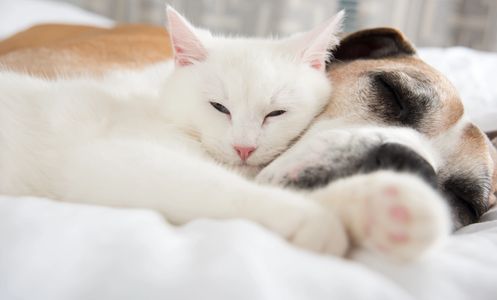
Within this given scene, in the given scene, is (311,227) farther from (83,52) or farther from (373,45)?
(83,52)

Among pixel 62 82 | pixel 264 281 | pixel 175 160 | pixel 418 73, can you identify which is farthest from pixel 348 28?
pixel 264 281

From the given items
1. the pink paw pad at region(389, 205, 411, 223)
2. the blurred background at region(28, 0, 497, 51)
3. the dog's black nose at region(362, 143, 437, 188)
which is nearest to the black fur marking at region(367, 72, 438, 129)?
the dog's black nose at region(362, 143, 437, 188)

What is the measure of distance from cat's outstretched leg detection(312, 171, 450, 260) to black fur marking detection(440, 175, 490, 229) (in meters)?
0.50

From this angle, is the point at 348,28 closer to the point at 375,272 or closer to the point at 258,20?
the point at 258,20

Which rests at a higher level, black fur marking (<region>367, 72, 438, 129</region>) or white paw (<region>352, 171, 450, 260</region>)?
white paw (<region>352, 171, 450, 260</region>)

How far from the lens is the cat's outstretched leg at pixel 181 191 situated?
692 millimetres

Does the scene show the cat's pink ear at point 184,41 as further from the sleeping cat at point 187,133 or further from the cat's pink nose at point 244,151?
the cat's pink nose at point 244,151

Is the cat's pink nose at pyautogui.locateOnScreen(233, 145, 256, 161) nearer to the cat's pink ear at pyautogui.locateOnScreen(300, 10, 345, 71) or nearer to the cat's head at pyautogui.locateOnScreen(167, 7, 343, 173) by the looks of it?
the cat's head at pyautogui.locateOnScreen(167, 7, 343, 173)

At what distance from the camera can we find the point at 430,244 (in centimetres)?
64

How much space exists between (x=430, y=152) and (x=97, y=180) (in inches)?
29.2

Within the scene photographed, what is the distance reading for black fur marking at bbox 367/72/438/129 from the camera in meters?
1.16

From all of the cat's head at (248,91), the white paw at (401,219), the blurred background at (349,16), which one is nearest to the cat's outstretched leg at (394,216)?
the white paw at (401,219)

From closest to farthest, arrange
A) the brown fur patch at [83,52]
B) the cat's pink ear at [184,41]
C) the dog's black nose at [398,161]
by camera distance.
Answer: the dog's black nose at [398,161] < the cat's pink ear at [184,41] < the brown fur patch at [83,52]

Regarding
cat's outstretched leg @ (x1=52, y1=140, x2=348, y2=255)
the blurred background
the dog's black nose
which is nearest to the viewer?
cat's outstretched leg @ (x1=52, y1=140, x2=348, y2=255)
